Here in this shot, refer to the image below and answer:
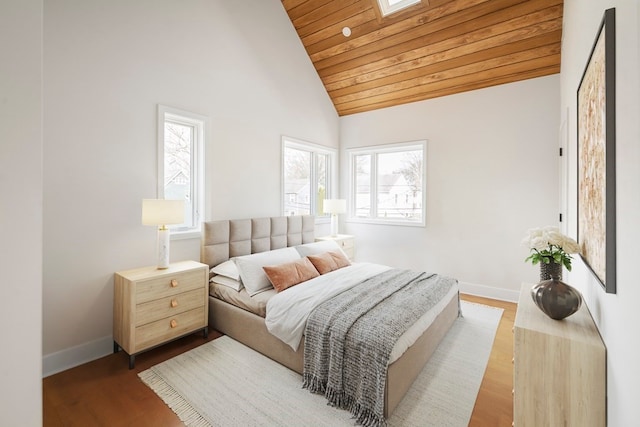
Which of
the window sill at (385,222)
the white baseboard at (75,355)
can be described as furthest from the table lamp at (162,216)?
the window sill at (385,222)

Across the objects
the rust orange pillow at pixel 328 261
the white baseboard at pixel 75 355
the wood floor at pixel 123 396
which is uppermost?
the rust orange pillow at pixel 328 261

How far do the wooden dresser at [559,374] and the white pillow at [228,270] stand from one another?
228 cm

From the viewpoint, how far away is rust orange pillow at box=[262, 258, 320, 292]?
2709mm

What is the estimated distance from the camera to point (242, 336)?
2625mm

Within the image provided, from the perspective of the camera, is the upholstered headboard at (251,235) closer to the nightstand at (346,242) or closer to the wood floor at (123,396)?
the nightstand at (346,242)

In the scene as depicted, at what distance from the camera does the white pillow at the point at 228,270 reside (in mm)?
2859

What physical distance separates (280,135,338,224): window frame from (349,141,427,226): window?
32cm

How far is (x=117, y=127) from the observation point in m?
2.53

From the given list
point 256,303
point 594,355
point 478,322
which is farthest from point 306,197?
point 594,355

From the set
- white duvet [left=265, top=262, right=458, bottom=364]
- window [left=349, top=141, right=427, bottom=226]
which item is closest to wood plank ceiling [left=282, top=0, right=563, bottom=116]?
window [left=349, top=141, right=427, bottom=226]

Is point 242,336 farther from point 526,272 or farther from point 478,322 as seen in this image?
point 526,272

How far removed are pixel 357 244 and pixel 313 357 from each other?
323 cm

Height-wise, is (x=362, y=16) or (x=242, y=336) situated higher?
(x=362, y=16)

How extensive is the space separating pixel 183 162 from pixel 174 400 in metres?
2.21
